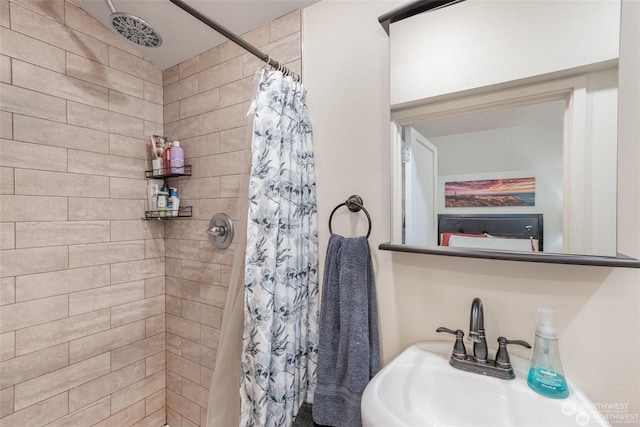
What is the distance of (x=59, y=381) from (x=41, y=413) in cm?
13

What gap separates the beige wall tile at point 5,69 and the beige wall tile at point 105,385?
57.3 inches

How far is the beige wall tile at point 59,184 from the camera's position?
126 centimetres

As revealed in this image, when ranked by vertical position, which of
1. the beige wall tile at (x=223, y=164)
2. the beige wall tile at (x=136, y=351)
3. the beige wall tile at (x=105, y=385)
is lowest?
the beige wall tile at (x=105, y=385)

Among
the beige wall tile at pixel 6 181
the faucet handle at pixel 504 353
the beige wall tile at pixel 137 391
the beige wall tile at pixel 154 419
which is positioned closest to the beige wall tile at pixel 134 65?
the beige wall tile at pixel 6 181

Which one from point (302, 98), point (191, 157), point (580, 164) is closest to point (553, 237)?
point (580, 164)

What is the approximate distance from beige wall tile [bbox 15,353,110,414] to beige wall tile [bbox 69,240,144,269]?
0.49 m

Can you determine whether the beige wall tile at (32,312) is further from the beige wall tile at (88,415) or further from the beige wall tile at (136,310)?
the beige wall tile at (88,415)

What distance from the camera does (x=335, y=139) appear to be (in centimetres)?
119

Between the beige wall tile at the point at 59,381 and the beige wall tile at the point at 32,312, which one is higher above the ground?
the beige wall tile at the point at 32,312

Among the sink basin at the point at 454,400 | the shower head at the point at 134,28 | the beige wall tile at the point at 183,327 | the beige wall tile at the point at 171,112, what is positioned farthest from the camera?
the beige wall tile at the point at 171,112

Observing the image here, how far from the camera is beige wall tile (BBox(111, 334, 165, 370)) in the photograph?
157 cm

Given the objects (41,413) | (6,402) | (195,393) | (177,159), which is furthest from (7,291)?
(195,393)

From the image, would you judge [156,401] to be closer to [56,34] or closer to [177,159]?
[177,159]

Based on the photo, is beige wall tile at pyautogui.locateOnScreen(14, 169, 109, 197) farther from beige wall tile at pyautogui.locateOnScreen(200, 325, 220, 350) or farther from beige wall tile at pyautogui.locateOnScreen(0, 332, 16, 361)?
beige wall tile at pyautogui.locateOnScreen(200, 325, 220, 350)
